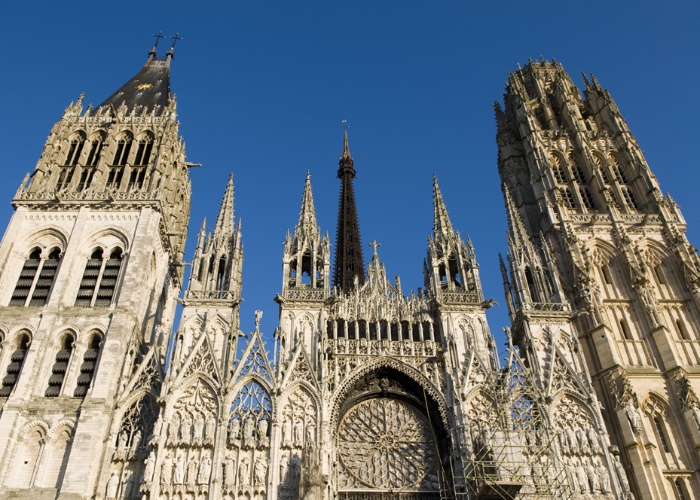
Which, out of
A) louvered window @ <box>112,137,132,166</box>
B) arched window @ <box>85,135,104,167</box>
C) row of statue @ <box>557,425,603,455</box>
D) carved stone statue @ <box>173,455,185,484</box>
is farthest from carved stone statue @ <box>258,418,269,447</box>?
arched window @ <box>85,135,104,167</box>

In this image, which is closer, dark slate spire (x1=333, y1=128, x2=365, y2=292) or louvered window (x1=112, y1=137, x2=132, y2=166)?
louvered window (x1=112, y1=137, x2=132, y2=166)

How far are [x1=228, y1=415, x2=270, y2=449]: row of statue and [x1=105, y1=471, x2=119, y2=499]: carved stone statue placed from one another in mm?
3704

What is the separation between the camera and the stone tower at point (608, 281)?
23984mm

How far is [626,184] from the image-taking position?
34.1m

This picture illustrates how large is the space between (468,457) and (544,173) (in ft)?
60.0

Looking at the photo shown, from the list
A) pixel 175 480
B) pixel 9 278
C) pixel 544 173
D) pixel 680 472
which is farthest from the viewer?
pixel 544 173

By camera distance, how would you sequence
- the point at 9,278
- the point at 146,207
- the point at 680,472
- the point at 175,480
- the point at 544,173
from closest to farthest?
the point at 175,480
the point at 680,472
the point at 9,278
the point at 146,207
the point at 544,173

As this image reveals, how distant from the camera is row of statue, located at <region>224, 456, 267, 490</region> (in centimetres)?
2025

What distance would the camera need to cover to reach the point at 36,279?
82.4 feet

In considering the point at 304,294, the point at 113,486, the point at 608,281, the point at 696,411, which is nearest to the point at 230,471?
the point at 113,486

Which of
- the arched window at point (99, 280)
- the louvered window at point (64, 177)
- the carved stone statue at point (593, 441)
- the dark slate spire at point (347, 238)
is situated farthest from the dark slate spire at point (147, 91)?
the carved stone statue at point (593, 441)

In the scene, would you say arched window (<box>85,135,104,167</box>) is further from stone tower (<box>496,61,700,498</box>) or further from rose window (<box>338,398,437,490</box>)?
stone tower (<box>496,61,700,498</box>)

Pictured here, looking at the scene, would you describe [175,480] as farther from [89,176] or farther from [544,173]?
[544,173]

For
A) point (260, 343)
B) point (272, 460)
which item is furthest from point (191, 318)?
point (272, 460)
